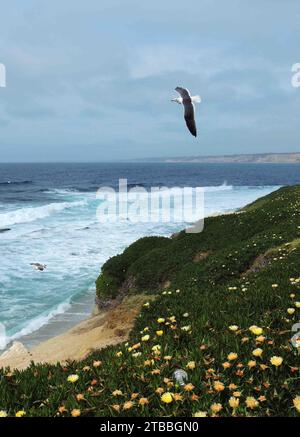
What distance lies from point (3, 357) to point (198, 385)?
13893 mm

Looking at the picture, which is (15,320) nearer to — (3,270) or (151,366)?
(3,270)

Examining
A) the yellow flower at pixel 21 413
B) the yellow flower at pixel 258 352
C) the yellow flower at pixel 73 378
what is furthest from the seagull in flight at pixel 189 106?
the yellow flower at pixel 21 413

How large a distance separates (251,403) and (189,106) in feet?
16.9

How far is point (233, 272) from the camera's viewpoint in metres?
17.5

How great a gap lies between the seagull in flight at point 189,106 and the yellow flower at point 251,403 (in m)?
4.67

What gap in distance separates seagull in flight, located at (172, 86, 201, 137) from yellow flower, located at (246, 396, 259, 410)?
15.3 feet

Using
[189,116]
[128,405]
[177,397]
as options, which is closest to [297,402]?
[177,397]

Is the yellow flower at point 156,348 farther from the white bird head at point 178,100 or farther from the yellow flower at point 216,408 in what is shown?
the white bird head at point 178,100

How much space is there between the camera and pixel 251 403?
14.4ft

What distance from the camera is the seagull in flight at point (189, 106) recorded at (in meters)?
7.92

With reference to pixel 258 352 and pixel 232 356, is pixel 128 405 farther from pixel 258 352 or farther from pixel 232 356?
pixel 258 352

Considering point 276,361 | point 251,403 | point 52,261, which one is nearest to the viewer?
point 251,403

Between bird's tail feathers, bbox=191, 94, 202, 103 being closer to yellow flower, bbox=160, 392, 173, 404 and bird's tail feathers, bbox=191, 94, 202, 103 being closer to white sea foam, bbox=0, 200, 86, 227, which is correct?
yellow flower, bbox=160, 392, 173, 404

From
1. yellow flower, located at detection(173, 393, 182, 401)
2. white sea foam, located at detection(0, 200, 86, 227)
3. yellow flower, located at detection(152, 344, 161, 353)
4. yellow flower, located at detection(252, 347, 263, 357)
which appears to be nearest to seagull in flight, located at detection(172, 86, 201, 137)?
yellow flower, located at detection(152, 344, 161, 353)
